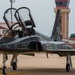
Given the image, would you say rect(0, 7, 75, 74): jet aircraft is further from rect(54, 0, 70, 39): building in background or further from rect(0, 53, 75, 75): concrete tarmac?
rect(54, 0, 70, 39): building in background

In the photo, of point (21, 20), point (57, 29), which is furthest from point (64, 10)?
point (21, 20)

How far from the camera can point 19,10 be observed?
1880cm

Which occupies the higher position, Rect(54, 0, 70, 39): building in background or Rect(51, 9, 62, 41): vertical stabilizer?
Rect(51, 9, 62, 41): vertical stabilizer

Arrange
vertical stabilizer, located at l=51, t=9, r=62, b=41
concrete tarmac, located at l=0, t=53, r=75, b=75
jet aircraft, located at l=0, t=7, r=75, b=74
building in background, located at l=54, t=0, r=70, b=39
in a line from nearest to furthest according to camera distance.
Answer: jet aircraft, located at l=0, t=7, r=75, b=74
concrete tarmac, located at l=0, t=53, r=75, b=75
vertical stabilizer, located at l=51, t=9, r=62, b=41
building in background, located at l=54, t=0, r=70, b=39

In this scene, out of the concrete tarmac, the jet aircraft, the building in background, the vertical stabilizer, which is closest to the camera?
the jet aircraft

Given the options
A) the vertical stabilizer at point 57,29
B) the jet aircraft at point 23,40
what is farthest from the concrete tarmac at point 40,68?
the vertical stabilizer at point 57,29

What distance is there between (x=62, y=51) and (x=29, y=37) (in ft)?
8.41

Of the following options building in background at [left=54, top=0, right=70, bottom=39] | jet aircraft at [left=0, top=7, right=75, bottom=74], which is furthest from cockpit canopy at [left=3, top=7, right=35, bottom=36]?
building in background at [left=54, top=0, right=70, bottom=39]

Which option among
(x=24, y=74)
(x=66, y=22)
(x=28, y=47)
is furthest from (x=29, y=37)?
(x=66, y=22)

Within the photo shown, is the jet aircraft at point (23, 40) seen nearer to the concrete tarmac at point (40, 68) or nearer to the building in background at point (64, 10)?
the concrete tarmac at point (40, 68)

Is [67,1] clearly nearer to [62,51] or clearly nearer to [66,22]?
[66,22]

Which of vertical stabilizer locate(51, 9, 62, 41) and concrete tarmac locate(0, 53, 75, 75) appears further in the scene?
vertical stabilizer locate(51, 9, 62, 41)

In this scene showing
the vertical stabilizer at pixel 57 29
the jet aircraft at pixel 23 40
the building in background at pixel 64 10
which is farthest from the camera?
the building in background at pixel 64 10

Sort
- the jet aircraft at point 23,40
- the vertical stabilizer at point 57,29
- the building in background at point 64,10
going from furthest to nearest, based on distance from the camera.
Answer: the building in background at point 64,10 → the vertical stabilizer at point 57,29 → the jet aircraft at point 23,40
